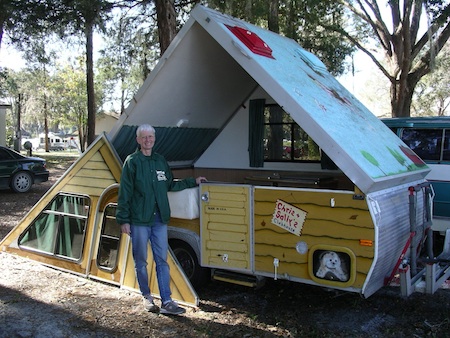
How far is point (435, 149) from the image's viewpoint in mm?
6898

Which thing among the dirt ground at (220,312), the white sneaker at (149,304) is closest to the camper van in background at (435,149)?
the dirt ground at (220,312)

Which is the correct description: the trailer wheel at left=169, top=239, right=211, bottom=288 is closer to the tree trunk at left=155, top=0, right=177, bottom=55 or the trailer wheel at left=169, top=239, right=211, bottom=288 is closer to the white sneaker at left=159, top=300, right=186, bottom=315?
the white sneaker at left=159, top=300, right=186, bottom=315

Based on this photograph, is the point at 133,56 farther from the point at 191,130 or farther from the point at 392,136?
the point at 392,136

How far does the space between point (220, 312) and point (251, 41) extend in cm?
288

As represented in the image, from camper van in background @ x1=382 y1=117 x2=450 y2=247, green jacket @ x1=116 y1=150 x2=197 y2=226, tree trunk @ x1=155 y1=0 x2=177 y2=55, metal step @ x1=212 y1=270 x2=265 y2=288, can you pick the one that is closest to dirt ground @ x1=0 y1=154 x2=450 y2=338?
metal step @ x1=212 y1=270 x2=265 y2=288

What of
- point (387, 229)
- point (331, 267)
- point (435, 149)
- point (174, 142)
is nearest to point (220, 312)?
A: point (331, 267)

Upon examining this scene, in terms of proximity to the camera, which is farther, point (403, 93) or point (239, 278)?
point (403, 93)

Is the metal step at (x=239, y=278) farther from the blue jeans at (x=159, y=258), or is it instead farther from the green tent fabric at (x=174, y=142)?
the green tent fabric at (x=174, y=142)

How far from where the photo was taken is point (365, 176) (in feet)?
12.5

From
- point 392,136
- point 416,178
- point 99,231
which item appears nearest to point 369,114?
point 392,136

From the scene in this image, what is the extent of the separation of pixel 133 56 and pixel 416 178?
12.0 m

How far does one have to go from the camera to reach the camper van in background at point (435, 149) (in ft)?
22.0

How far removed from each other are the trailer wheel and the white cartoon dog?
1.57 m

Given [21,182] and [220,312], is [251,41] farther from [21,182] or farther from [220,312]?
[21,182]
